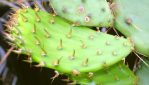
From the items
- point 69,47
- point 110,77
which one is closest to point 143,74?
point 110,77

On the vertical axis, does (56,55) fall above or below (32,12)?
below

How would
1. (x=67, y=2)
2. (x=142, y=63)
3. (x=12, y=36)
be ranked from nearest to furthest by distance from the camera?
(x=12, y=36)
(x=67, y=2)
(x=142, y=63)

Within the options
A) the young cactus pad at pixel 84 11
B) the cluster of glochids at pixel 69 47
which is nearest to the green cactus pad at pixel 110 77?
the cluster of glochids at pixel 69 47

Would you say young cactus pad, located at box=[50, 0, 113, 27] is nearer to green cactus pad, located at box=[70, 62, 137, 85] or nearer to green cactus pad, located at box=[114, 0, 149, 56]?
green cactus pad, located at box=[114, 0, 149, 56]

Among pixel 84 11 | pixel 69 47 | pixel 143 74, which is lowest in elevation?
pixel 143 74

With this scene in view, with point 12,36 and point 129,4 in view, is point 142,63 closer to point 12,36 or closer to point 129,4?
point 129,4

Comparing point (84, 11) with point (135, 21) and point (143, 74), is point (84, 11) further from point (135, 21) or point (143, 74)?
point (143, 74)

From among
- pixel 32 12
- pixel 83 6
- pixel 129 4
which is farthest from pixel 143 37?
pixel 32 12

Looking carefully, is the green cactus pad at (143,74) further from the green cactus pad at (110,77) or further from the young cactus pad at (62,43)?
the young cactus pad at (62,43)
